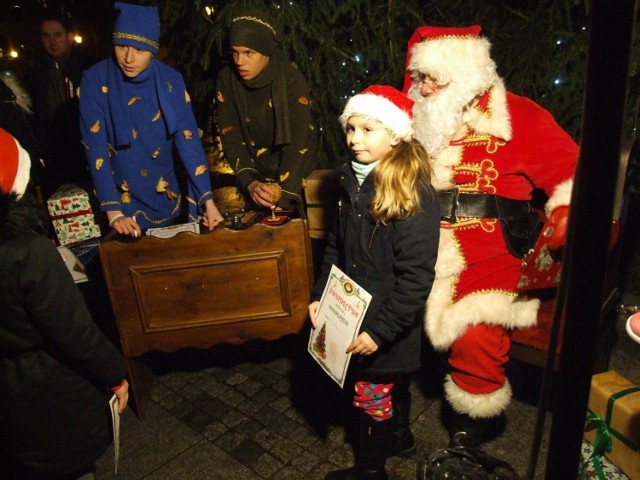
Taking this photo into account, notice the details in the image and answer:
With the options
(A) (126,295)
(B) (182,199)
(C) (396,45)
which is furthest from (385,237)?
(C) (396,45)

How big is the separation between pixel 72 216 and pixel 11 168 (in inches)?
90.1

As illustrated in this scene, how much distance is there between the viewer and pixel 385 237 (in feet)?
7.57

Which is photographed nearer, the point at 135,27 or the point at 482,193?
the point at 482,193

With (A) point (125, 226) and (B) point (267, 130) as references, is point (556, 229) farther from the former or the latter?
(A) point (125, 226)

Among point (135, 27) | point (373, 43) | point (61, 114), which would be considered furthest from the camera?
point (61, 114)

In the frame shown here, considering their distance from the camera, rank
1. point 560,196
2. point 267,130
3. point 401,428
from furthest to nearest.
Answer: point 267,130 < point 401,428 < point 560,196

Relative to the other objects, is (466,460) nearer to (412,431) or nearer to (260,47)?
(412,431)

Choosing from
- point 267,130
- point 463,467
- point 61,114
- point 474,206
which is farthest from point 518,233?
point 61,114

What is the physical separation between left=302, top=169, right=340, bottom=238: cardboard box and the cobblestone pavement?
3.20ft

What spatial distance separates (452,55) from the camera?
2.70 metres

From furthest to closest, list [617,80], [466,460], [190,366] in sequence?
1. [190,366]
2. [466,460]
3. [617,80]

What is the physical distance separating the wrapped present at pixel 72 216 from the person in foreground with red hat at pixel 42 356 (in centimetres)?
196

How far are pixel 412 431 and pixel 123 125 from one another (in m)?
2.81

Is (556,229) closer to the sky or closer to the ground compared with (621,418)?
closer to the sky
